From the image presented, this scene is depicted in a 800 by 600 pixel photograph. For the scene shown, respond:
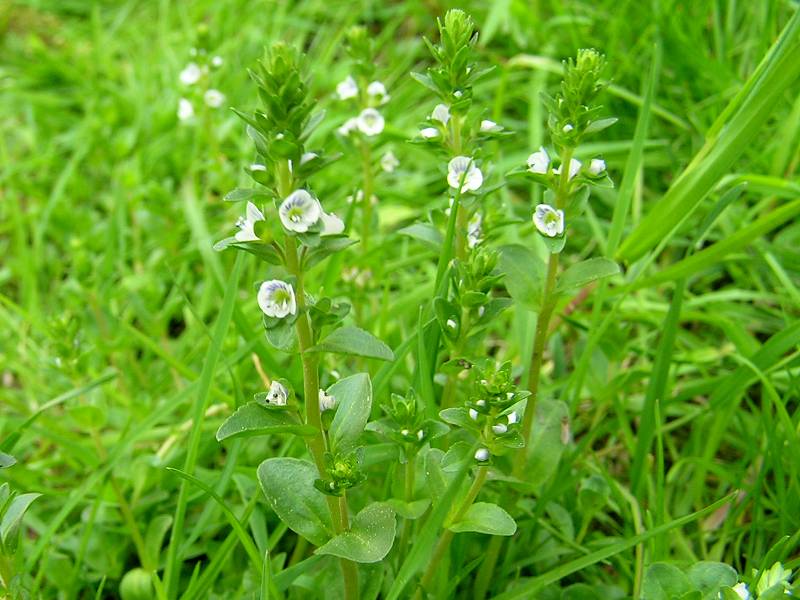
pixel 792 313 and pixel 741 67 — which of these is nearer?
pixel 792 313

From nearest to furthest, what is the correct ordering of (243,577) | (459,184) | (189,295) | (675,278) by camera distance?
(459,184) < (243,577) < (675,278) < (189,295)

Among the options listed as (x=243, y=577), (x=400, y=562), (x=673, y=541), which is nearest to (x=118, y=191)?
(x=243, y=577)

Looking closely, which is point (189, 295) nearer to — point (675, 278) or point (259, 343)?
point (259, 343)

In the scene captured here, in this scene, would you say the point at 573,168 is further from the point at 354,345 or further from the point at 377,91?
the point at 377,91

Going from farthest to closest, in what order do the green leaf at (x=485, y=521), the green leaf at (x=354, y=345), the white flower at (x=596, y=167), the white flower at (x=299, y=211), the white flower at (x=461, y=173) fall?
1. the white flower at (x=461, y=173)
2. the white flower at (x=596, y=167)
3. the green leaf at (x=485, y=521)
4. the green leaf at (x=354, y=345)
5. the white flower at (x=299, y=211)

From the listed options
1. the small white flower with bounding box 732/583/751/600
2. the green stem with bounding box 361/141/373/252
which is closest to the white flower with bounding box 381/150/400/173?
the green stem with bounding box 361/141/373/252

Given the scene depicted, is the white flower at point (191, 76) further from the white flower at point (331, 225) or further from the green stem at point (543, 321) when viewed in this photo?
the white flower at point (331, 225)

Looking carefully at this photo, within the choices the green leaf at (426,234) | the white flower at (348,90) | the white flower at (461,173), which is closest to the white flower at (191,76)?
the white flower at (348,90)
